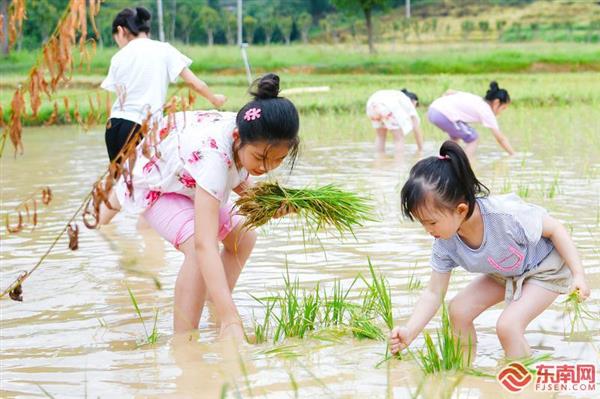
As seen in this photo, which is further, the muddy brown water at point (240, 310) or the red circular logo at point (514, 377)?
the muddy brown water at point (240, 310)

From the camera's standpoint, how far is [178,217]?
13.1ft

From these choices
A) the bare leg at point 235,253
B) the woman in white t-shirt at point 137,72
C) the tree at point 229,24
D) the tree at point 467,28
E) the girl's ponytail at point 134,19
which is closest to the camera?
the bare leg at point 235,253

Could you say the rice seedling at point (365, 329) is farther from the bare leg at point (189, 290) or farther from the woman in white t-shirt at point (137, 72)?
the woman in white t-shirt at point (137, 72)

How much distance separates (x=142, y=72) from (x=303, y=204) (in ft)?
8.12

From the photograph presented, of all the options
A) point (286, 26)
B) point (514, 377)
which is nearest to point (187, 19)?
point (286, 26)

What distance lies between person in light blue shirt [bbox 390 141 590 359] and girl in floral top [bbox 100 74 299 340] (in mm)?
563

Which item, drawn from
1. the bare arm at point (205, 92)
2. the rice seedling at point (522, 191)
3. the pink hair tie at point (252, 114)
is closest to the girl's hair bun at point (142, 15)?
the bare arm at point (205, 92)

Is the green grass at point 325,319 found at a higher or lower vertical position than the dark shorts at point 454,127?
lower

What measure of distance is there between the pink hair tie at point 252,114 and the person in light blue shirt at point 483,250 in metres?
0.59

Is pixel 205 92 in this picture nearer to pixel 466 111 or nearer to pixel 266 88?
pixel 266 88

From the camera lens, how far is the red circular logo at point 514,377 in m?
3.08

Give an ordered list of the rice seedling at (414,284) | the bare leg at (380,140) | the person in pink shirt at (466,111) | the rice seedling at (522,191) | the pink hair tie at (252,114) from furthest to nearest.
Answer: the bare leg at (380,140), the person in pink shirt at (466,111), the rice seedling at (522,191), the rice seedling at (414,284), the pink hair tie at (252,114)

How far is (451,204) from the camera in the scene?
3.22 meters

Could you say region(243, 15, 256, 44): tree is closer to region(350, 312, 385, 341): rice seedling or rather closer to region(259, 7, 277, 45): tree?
region(259, 7, 277, 45): tree
